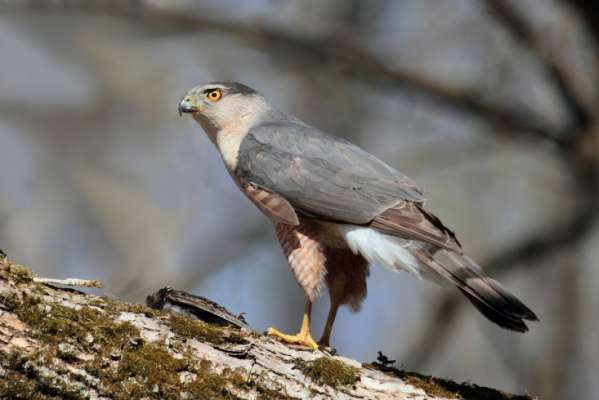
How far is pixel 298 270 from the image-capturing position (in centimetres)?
477

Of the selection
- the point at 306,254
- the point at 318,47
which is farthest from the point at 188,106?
the point at 318,47

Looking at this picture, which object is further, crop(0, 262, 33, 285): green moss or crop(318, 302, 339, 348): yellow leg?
crop(318, 302, 339, 348): yellow leg

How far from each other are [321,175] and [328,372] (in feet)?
5.45

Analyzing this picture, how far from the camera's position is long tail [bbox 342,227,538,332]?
4125 mm

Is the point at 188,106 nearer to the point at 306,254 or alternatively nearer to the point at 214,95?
the point at 214,95

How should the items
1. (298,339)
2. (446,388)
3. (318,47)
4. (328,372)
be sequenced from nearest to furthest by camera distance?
(328,372) < (446,388) < (298,339) < (318,47)

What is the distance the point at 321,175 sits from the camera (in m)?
5.04

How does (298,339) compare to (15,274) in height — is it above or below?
above

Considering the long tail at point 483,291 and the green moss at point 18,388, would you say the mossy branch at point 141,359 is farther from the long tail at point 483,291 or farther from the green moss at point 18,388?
the long tail at point 483,291

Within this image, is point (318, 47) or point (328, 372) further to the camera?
point (318, 47)

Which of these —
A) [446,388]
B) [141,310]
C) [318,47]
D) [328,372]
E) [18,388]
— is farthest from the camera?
[318,47]

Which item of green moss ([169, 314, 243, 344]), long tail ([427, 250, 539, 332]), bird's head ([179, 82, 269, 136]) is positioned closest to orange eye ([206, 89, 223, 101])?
bird's head ([179, 82, 269, 136])

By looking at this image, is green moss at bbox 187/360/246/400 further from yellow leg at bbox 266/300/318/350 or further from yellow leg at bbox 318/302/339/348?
yellow leg at bbox 318/302/339/348

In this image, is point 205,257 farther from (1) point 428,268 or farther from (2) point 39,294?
(2) point 39,294
